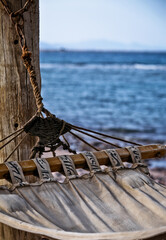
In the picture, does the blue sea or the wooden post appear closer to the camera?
the wooden post

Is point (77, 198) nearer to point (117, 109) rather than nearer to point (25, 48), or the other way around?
point (25, 48)

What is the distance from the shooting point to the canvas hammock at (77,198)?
1.29m

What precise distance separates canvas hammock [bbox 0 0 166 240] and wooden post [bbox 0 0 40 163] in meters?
0.06

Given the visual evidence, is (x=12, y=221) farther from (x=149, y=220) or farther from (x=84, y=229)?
(x=149, y=220)

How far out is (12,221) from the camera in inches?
49.9

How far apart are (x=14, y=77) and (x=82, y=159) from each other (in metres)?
0.50

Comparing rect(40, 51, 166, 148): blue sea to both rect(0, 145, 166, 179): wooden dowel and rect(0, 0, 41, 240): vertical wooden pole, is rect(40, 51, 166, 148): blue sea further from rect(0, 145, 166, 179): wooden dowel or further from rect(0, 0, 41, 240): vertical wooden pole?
rect(0, 0, 41, 240): vertical wooden pole

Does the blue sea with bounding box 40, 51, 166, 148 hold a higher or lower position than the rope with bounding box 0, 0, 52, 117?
lower

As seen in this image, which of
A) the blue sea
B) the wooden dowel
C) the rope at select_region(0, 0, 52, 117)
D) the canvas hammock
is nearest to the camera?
the canvas hammock

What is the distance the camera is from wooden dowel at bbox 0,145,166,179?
5.16ft

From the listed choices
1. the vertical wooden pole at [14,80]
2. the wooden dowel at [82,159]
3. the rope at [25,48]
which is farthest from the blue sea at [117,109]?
the rope at [25,48]

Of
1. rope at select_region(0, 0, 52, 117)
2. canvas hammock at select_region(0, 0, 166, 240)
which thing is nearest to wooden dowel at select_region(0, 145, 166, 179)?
canvas hammock at select_region(0, 0, 166, 240)

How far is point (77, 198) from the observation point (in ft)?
5.05

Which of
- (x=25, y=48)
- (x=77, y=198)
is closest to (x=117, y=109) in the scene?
(x=25, y=48)
